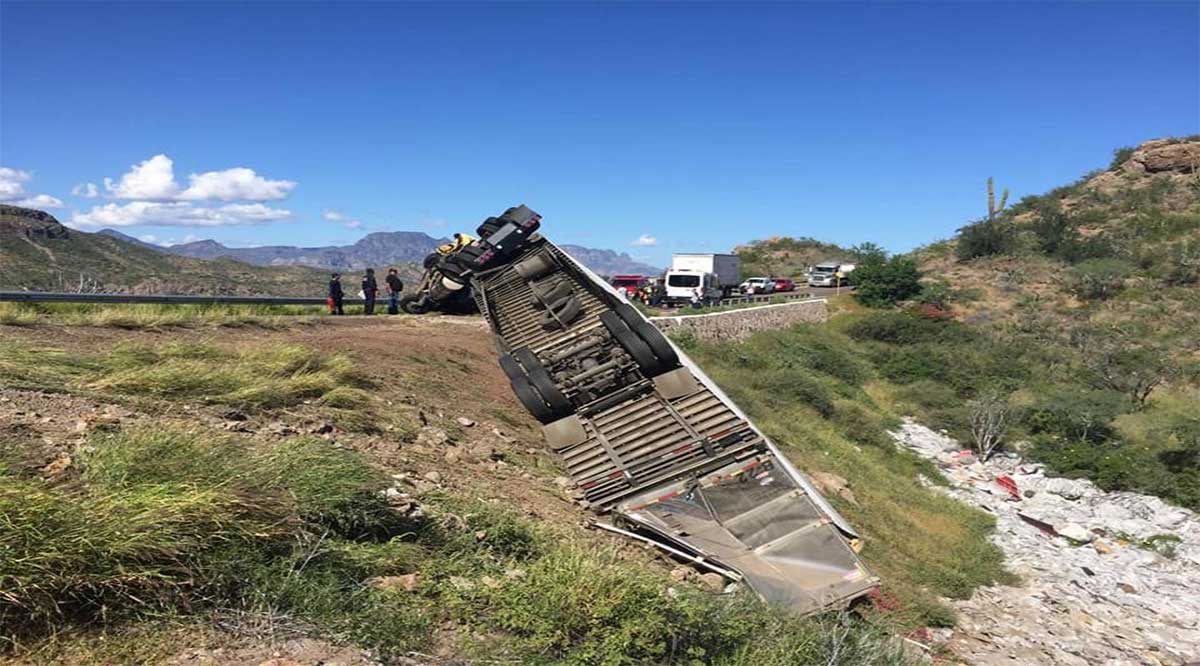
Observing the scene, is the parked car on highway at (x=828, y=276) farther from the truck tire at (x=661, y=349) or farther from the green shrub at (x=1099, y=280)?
the truck tire at (x=661, y=349)

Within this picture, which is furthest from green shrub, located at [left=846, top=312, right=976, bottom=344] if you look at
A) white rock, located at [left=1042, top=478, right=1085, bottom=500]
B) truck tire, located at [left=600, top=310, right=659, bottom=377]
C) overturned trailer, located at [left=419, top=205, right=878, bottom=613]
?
truck tire, located at [left=600, top=310, right=659, bottom=377]

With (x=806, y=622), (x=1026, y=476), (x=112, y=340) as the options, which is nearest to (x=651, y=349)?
(x=806, y=622)

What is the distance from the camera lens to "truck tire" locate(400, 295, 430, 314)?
19.5 meters

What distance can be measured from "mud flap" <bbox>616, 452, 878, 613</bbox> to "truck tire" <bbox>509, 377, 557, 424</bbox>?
256 centimetres

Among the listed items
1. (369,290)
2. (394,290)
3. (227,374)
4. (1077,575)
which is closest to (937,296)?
(1077,575)

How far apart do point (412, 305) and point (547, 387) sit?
10266 mm

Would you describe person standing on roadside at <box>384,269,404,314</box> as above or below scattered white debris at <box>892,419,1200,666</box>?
above

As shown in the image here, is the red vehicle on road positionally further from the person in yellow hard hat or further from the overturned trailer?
the overturned trailer

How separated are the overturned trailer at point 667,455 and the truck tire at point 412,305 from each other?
505cm

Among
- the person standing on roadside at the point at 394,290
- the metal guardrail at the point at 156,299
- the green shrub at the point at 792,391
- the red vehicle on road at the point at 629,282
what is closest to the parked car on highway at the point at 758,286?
the red vehicle on road at the point at 629,282

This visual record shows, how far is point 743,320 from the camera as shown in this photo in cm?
2566

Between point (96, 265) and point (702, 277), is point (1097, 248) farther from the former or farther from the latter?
point (96, 265)

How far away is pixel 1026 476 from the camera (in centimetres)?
1802

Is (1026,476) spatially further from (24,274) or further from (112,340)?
(24,274)
